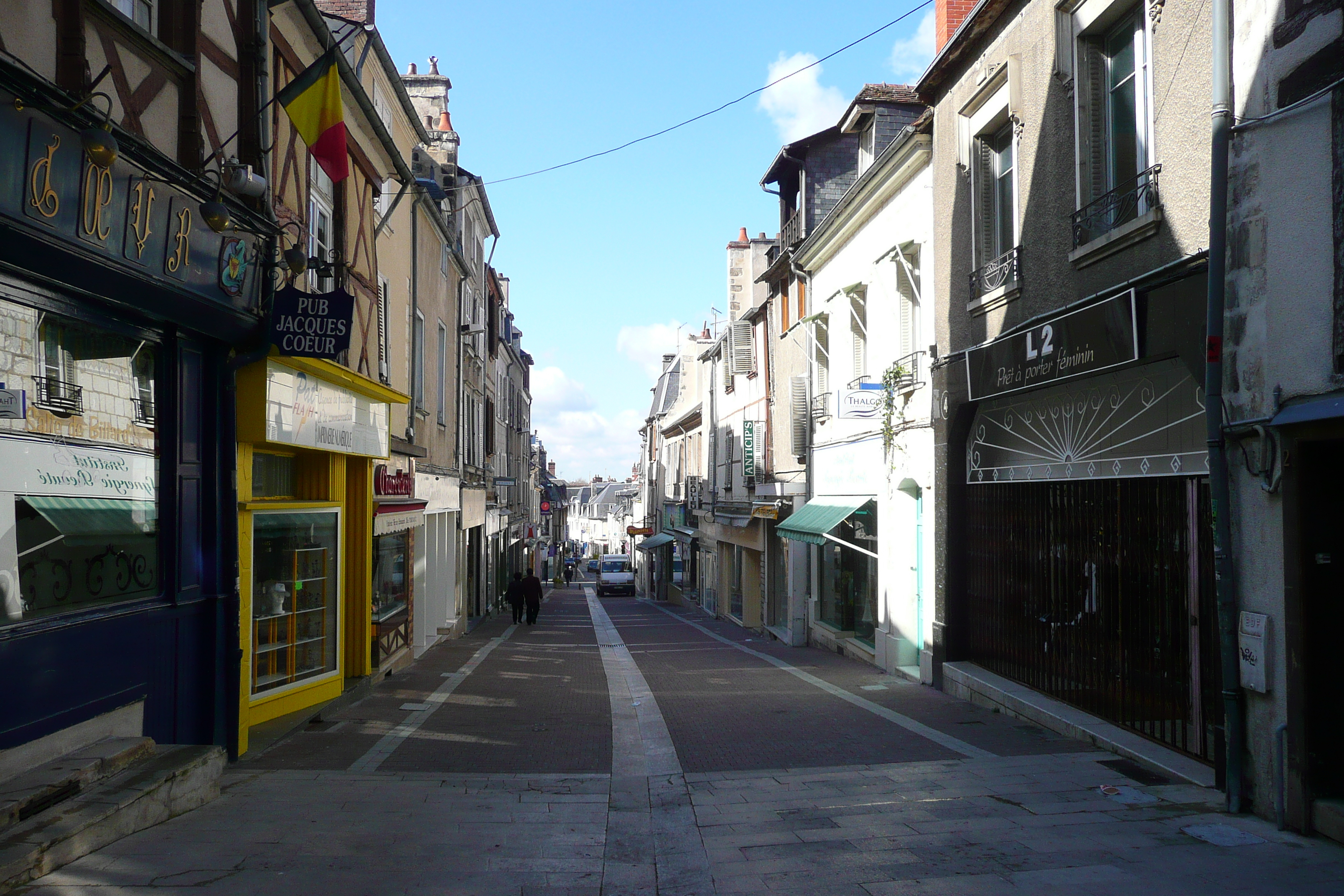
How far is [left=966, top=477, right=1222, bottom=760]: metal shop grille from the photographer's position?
23.1ft

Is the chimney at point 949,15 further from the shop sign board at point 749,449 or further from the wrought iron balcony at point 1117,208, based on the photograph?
the shop sign board at point 749,449

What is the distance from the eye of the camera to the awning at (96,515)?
5.60 meters

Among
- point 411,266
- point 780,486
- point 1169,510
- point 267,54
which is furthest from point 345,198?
point 780,486

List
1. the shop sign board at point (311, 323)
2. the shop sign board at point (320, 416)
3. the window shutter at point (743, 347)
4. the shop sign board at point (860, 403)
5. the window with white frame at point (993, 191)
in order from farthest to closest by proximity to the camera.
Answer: the window shutter at point (743, 347)
the shop sign board at point (860, 403)
the window with white frame at point (993, 191)
the shop sign board at point (320, 416)
the shop sign board at point (311, 323)

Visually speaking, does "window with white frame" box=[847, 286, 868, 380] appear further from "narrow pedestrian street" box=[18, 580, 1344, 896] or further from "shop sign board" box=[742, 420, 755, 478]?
"shop sign board" box=[742, 420, 755, 478]

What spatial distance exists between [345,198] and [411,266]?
3.95 m

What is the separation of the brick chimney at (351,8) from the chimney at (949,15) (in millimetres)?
7761

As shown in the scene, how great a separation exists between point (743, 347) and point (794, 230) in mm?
5279

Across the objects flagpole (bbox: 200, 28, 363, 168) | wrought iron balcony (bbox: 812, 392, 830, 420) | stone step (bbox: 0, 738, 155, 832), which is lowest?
stone step (bbox: 0, 738, 155, 832)

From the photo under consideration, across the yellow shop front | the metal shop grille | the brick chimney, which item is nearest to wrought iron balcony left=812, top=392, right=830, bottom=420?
the metal shop grille

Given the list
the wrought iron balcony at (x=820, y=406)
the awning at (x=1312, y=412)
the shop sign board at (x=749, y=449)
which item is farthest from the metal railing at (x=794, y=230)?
the awning at (x=1312, y=412)

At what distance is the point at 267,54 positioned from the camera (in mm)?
8086

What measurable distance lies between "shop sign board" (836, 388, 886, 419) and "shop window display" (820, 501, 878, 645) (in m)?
1.64

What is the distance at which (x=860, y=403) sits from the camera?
Result: 43.0ft
